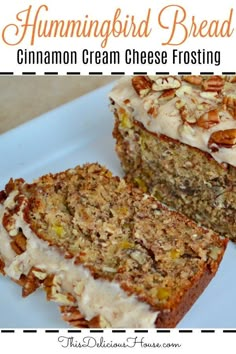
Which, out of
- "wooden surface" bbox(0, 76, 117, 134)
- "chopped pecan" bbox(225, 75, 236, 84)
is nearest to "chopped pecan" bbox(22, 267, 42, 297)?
"chopped pecan" bbox(225, 75, 236, 84)

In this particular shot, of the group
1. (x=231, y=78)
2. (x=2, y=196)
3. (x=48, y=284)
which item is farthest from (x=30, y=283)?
(x=231, y=78)

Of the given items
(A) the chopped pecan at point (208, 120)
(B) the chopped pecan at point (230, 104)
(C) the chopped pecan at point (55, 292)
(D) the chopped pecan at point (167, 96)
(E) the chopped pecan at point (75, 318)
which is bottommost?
(E) the chopped pecan at point (75, 318)

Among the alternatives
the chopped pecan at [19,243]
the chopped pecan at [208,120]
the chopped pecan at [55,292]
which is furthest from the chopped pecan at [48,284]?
the chopped pecan at [208,120]

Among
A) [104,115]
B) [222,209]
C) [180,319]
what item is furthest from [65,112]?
[180,319]

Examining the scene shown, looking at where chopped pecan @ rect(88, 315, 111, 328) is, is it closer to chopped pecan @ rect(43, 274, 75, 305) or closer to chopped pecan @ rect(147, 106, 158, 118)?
chopped pecan @ rect(43, 274, 75, 305)

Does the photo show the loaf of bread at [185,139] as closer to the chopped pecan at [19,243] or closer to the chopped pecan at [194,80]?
the chopped pecan at [194,80]

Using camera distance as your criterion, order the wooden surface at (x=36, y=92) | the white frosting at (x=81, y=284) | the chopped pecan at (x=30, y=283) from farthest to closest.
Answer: the wooden surface at (x=36, y=92), the chopped pecan at (x=30, y=283), the white frosting at (x=81, y=284)

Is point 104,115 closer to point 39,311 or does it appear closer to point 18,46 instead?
point 18,46
